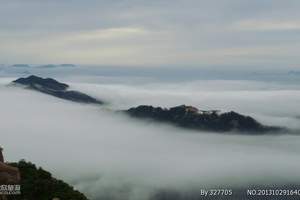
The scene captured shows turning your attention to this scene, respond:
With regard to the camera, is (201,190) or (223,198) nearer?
(223,198)

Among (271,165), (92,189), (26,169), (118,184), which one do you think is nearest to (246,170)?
(271,165)

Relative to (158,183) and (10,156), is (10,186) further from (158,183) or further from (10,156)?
(10,156)

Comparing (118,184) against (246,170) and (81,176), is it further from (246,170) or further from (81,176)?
(246,170)

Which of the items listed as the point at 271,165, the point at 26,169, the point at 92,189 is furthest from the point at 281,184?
the point at 26,169

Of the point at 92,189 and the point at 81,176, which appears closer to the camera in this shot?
the point at 92,189

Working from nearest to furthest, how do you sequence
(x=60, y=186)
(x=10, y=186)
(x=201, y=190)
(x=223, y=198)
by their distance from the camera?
(x=10, y=186) < (x=60, y=186) < (x=223, y=198) < (x=201, y=190)

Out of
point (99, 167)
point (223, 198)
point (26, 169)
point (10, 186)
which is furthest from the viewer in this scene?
point (99, 167)

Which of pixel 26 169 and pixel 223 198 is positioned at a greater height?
pixel 26 169

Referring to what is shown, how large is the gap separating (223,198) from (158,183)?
30024 mm

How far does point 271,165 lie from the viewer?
196625 millimetres

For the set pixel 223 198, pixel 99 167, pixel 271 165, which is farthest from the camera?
pixel 271 165

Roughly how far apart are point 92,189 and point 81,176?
783 inches

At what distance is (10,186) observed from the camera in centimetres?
4519

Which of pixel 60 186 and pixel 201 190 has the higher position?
pixel 60 186
